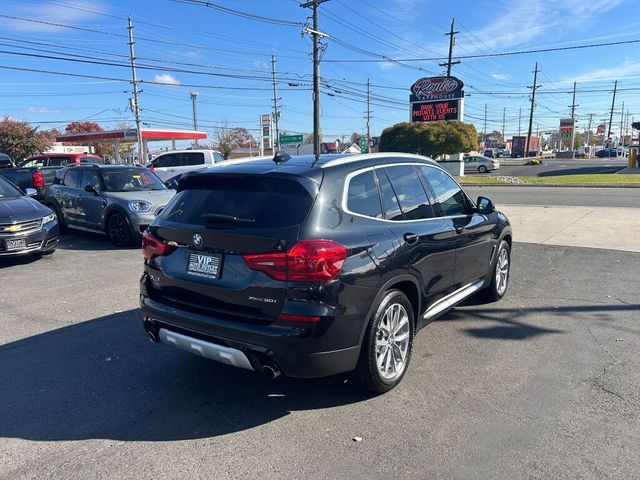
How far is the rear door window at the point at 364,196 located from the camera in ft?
11.9

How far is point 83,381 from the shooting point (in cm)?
397

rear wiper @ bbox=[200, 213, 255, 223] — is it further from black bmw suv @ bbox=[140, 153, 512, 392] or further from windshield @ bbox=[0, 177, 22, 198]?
windshield @ bbox=[0, 177, 22, 198]

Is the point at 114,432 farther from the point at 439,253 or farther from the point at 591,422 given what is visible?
the point at 591,422

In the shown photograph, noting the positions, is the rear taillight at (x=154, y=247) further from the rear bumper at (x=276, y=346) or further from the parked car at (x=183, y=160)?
the parked car at (x=183, y=160)

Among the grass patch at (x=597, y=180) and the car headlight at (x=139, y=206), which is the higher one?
the car headlight at (x=139, y=206)

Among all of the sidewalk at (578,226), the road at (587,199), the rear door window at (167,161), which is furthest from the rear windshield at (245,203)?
the rear door window at (167,161)

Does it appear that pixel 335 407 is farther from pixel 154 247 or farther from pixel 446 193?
pixel 446 193

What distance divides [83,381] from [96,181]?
25.0 ft

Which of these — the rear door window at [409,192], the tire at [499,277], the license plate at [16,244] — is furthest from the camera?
the license plate at [16,244]

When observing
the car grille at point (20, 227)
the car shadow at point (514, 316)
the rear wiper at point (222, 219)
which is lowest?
the car shadow at point (514, 316)

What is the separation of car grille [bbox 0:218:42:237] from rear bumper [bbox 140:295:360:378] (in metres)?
5.94

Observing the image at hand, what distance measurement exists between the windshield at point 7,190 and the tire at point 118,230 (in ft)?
5.47

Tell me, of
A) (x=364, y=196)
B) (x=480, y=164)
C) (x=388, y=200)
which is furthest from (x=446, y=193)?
(x=480, y=164)

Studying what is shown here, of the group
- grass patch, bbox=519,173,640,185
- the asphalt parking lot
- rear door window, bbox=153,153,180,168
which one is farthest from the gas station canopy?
the asphalt parking lot
